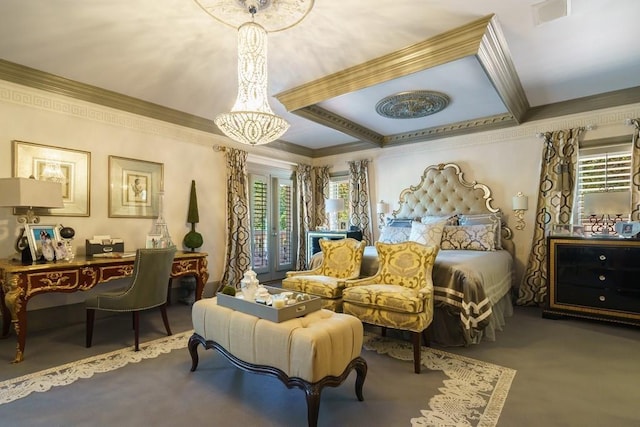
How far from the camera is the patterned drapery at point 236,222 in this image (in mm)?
5199

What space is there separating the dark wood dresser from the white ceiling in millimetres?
1917

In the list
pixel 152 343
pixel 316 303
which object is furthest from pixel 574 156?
pixel 152 343

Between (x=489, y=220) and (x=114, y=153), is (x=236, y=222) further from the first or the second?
(x=489, y=220)

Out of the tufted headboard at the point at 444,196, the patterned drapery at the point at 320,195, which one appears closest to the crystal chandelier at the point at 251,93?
the tufted headboard at the point at 444,196

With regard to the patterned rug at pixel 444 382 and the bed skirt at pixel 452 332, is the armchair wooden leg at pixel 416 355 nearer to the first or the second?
the patterned rug at pixel 444 382

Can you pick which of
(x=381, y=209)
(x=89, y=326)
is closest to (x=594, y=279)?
(x=381, y=209)

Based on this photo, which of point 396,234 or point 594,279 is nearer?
point 594,279

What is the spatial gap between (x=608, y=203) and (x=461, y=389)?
9.66 feet

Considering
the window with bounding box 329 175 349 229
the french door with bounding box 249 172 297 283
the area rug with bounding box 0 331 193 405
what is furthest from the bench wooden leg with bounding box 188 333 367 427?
the window with bounding box 329 175 349 229

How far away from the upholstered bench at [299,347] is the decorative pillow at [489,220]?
3.23 m

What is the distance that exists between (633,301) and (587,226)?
116 centimetres

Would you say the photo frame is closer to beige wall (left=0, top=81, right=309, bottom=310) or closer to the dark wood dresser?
beige wall (left=0, top=81, right=309, bottom=310)

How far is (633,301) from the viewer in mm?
3520

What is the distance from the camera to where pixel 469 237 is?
443cm
